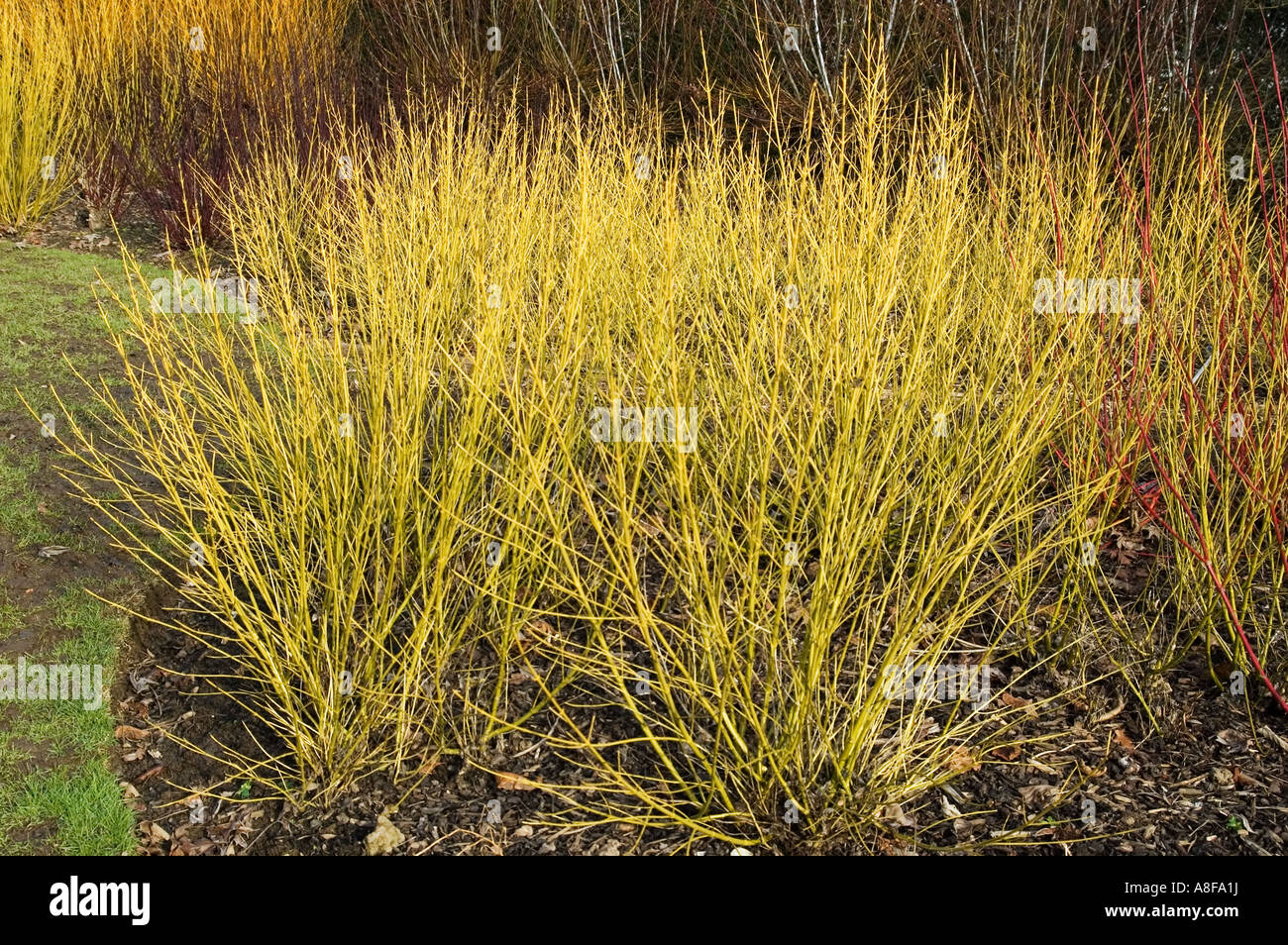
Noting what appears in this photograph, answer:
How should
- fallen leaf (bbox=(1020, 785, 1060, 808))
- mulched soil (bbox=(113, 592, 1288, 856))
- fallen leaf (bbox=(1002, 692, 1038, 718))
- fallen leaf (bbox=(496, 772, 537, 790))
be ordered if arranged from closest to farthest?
mulched soil (bbox=(113, 592, 1288, 856)), fallen leaf (bbox=(1020, 785, 1060, 808)), fallen leaf (bbox=(496, 772, 537, 790)), fallen leaf (bbox=(1002, 692, 1038, 718))

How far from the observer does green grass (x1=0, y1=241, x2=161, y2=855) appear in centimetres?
253

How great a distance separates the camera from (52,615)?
3.06 m

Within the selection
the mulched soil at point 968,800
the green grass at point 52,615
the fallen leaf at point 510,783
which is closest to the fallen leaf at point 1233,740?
the mulched soil at point 968,800

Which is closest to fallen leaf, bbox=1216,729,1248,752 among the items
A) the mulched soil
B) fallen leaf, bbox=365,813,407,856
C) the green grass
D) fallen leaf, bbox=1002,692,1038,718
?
the mulched soil

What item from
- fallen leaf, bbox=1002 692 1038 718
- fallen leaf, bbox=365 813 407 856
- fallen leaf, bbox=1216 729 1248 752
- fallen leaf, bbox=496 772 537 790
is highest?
fallen leaf, bbox=1002 692 1038 718

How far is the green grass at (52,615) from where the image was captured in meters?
2.53

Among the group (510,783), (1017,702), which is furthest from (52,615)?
(1017,702)

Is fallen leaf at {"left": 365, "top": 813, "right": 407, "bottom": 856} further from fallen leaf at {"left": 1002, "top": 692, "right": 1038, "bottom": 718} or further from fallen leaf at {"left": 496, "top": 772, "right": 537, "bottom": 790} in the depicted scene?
fallen leaf at {"left": 1002, "top": 692, "right": 1038, "bottom": 718}

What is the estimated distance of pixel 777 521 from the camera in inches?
134

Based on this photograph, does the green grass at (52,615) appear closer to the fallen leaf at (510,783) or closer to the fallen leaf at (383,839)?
the fallen leaf at (383,839)

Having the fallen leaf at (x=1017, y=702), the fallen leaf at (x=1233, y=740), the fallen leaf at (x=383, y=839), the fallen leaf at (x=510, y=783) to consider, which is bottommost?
the fallen leaf at (x=383, y=839)

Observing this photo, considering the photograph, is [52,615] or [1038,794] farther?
[52,615]

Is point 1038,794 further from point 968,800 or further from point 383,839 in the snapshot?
point 383,839

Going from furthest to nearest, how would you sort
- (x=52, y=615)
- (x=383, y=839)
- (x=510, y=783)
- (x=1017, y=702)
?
(x=52, y=615) < (x=1017, y=702) < (x=510, y=783) < (x=383, y=839)
